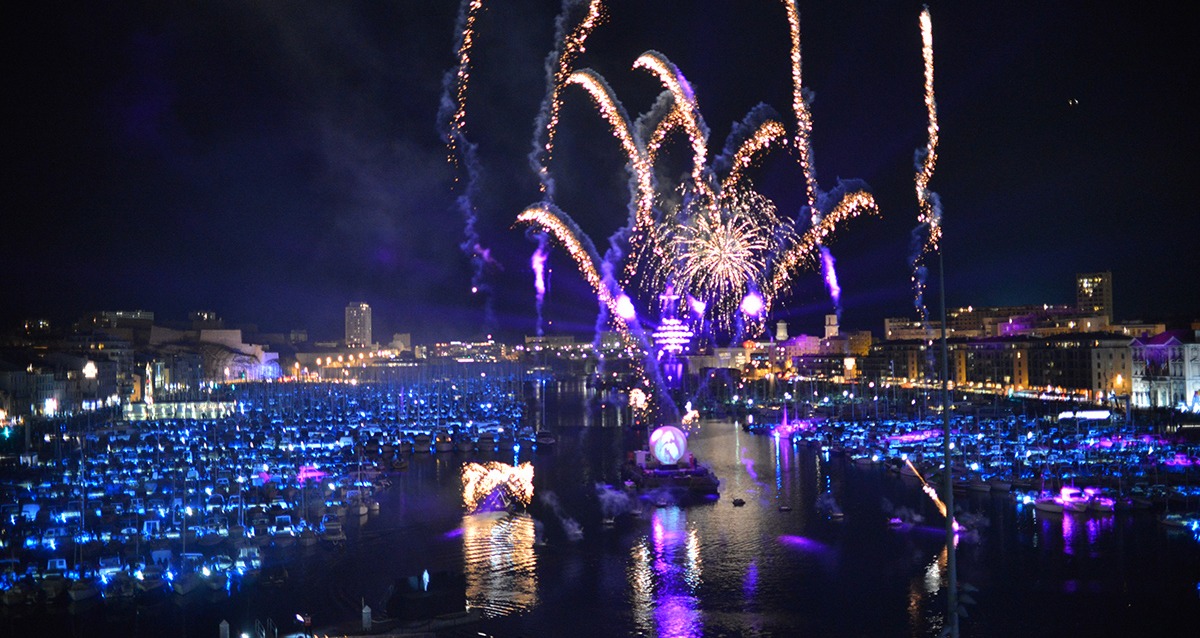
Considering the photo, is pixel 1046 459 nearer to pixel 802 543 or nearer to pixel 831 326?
pixel 802 543

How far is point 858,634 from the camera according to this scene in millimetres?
9531

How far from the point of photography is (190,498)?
→ 15672 mm

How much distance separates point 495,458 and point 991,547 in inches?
486

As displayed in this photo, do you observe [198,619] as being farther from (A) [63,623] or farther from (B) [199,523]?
(B) [199,523]

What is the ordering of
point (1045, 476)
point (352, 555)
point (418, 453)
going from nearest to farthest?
point (352, 555) < point (1045, 476) < point (418, 453)

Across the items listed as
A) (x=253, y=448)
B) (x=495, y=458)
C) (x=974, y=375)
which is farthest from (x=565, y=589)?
(x=974, y=375)

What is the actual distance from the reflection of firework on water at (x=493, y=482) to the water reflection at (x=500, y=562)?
4.01 ft

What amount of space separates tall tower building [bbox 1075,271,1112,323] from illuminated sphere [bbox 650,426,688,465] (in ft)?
134

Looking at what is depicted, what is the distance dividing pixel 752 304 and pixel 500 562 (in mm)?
12783

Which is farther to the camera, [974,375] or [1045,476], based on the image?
[974,375]

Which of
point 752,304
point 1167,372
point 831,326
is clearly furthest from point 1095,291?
point 752,304

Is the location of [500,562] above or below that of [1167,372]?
below

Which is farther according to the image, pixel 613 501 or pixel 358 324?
pixel 358 324

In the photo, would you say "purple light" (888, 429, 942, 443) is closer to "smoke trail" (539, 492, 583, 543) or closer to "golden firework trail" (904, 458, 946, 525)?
"golden firework trail" (904, 458, 946, 525)
